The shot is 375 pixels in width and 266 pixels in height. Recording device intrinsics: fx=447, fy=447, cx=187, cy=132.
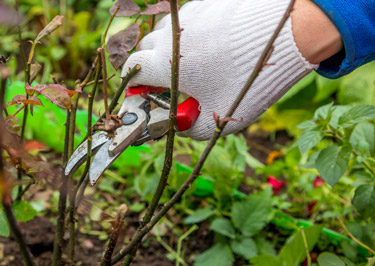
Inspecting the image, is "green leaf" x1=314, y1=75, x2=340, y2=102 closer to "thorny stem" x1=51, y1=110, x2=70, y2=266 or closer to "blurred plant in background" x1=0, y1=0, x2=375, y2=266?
"blurred plant in background" x1=0, y1=0, x2=375, y2=266

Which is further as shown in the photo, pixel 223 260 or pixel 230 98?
pixel 223 260

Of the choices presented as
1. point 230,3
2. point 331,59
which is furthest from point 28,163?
point 331,59

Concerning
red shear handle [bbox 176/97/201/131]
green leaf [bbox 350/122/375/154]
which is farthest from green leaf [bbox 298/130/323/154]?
red shear handle [bbox 176/97/201/131]

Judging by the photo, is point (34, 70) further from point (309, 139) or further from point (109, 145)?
point (309, 139)

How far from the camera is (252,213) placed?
59.2 inches

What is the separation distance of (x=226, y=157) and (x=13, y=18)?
1.24m

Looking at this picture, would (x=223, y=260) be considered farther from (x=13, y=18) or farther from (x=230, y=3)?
(x=13, y=18)

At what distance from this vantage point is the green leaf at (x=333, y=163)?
1071 mm

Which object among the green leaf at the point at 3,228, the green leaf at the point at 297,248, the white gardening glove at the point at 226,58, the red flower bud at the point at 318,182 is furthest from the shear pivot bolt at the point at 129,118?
the red flower bud at the point at 318,182

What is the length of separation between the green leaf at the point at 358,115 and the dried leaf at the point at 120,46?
0.57m

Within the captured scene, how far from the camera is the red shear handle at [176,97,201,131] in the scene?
1.01 m

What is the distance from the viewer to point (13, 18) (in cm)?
36

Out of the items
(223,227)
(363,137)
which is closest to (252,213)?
(223,227)

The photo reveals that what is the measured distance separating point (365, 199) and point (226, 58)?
524 mm
